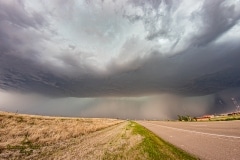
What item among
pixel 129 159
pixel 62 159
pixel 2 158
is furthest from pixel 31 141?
pixel 129 159

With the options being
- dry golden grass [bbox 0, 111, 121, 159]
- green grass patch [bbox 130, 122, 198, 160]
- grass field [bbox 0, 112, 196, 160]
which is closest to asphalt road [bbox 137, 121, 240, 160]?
green grass patch [bbox 130, 122, 198, 160]

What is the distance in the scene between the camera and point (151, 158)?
11039 millimetres

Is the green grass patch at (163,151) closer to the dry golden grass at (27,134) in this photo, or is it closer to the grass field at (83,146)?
the grass field at (83,146)

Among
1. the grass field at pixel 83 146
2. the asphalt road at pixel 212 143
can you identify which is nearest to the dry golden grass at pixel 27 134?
the grass field at pixel 83 146

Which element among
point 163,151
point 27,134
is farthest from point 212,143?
point 27,134

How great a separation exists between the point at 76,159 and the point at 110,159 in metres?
2.07

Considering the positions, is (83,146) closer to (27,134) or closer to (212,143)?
(212,143)

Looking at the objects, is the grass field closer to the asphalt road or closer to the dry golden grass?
the dry golden grass

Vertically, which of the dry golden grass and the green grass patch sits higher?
the dry golden grass

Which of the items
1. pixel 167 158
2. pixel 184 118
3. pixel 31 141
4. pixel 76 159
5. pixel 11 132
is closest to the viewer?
pixel 167 158

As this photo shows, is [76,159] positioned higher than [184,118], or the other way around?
[184,118]

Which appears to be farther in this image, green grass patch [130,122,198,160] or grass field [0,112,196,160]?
grass field [0,112,196,160]

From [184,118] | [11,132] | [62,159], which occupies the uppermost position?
[184,118]

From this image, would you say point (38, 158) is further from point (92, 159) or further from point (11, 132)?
point (11, 132)
